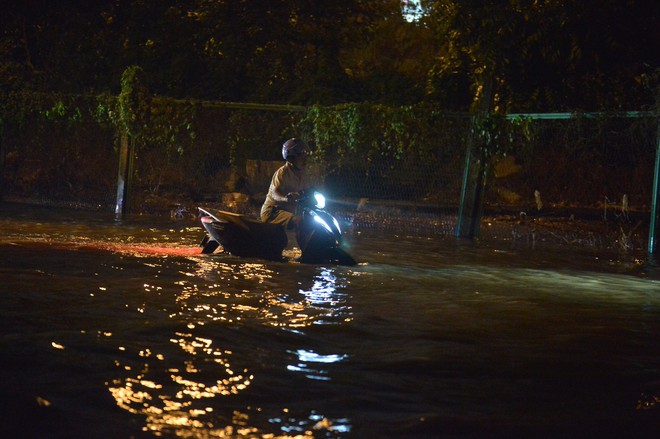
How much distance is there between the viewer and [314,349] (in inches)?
251

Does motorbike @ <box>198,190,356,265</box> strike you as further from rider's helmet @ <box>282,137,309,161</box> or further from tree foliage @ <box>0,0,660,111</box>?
tree foliage @ <box>0,0,660,111</box>

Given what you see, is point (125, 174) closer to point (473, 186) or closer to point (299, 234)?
point (473, 186)

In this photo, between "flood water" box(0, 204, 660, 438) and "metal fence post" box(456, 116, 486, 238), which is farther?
"metal fence post" box(456, 116, 486, 238)

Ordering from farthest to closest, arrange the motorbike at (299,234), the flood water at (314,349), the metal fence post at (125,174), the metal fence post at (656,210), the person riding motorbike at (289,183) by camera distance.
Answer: the metal fence post at (125,174) → the metal fence post at (656,210) → the person riding motorbike at (289,183) → the motorbike at (299,234) → the flood water at (314,349)

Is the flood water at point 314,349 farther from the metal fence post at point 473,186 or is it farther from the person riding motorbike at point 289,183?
the metal fence post at point 473,186

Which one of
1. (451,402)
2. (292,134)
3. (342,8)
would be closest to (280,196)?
(451,402)

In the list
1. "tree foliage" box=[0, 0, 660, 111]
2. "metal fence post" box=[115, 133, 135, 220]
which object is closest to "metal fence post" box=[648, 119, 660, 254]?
"tree foliage" box=[0, 0, 660, 111]

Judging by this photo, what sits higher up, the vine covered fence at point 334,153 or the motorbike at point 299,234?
the vine covered fence at point 334,153

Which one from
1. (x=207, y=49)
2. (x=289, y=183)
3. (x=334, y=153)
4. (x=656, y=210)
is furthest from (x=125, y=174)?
(x=656, y=210)

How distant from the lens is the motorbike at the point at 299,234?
11.4m

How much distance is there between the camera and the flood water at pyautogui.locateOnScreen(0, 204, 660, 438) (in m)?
4.71

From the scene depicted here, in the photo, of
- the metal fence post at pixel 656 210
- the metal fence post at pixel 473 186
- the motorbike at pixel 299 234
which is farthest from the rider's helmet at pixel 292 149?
the metal fence post at pixel 656 210

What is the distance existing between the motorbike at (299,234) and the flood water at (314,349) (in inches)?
9.6

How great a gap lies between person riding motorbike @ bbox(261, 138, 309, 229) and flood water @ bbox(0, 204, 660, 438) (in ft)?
2.23
